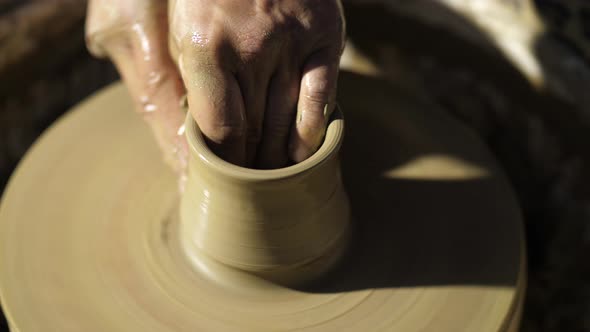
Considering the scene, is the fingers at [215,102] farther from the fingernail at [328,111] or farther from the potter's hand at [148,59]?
the potter's hand at [148,59]

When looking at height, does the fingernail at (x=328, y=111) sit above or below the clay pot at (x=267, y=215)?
above

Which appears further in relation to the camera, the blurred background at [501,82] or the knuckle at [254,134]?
the blurred background at [501,82]

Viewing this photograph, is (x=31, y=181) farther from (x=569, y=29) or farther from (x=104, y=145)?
(x=569, y=29)

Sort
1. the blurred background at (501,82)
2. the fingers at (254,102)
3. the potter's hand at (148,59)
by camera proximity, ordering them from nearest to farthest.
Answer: the fingers at (254,102), the potter's hand at (148,59), the blurred background at (501,82)

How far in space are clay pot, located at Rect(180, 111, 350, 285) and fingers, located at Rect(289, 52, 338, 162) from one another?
0.09ft

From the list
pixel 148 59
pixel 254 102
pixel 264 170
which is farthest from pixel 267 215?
pixel 148 59

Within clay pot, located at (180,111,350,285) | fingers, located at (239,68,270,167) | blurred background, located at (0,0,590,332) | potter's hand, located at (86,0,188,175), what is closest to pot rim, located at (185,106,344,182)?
clay pot, located at (180,111,350,285)

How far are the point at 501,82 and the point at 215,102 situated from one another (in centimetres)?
139

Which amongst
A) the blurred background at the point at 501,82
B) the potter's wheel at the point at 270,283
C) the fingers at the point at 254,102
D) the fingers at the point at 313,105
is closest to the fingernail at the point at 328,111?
the fingers at the point at 313,105

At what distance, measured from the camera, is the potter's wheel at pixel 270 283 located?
139 centimetres

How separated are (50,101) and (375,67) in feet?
4.09

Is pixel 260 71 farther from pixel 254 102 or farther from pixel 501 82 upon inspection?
pixel 501 82

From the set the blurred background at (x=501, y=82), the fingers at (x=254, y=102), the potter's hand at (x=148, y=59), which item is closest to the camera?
the fingers at (x=254, y=102)

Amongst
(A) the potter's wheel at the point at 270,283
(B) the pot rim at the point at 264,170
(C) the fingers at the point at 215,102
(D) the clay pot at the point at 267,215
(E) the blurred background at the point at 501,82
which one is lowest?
(E) the blurred background at the point at 501,82
